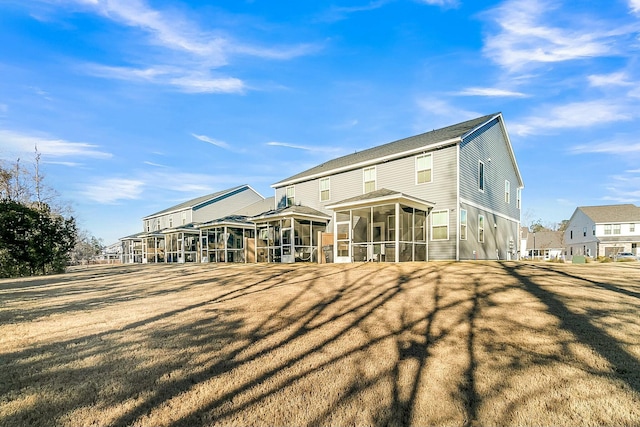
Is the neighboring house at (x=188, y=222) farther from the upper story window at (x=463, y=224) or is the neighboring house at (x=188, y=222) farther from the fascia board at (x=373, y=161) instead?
the upper story window at (x=463, y=224)

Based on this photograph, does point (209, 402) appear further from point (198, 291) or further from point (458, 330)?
point (198, 291)

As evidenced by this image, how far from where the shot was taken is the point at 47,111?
16.3 meters

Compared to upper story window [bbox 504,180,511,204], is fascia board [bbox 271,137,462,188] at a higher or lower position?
higher

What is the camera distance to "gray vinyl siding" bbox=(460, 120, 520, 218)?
15.1 m

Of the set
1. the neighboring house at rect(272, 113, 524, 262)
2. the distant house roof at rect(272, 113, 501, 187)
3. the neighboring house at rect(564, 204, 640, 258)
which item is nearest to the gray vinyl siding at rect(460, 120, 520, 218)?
the neighboring house at rect(272, 113, 524, 262)

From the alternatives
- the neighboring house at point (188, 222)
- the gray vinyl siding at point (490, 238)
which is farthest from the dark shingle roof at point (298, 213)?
the neighboring house at point (188, 222)

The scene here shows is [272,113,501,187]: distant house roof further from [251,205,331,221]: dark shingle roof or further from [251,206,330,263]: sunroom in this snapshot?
[251,206,330,263]: sunroom

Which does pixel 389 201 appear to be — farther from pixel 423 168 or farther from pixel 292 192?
pixel 292 192

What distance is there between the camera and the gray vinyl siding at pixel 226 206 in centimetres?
3155

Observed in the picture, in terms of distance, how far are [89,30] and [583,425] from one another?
17987 millimetres

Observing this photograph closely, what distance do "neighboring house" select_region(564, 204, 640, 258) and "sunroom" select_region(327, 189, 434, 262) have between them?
3697cm

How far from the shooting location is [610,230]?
39.9m

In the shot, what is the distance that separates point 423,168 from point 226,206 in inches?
919

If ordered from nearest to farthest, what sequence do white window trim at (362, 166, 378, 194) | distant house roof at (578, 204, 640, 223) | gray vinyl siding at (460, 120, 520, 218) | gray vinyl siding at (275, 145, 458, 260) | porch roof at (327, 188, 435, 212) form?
porch roof at (327, 188, 435, 212), gray vinyl siding at (275, 145, 458, 260), gray vinyl siding at (460, 120, 520, 218), white window trim at (362, 166, 378, 194), distant house roof at (578, 204, 640, 223)
